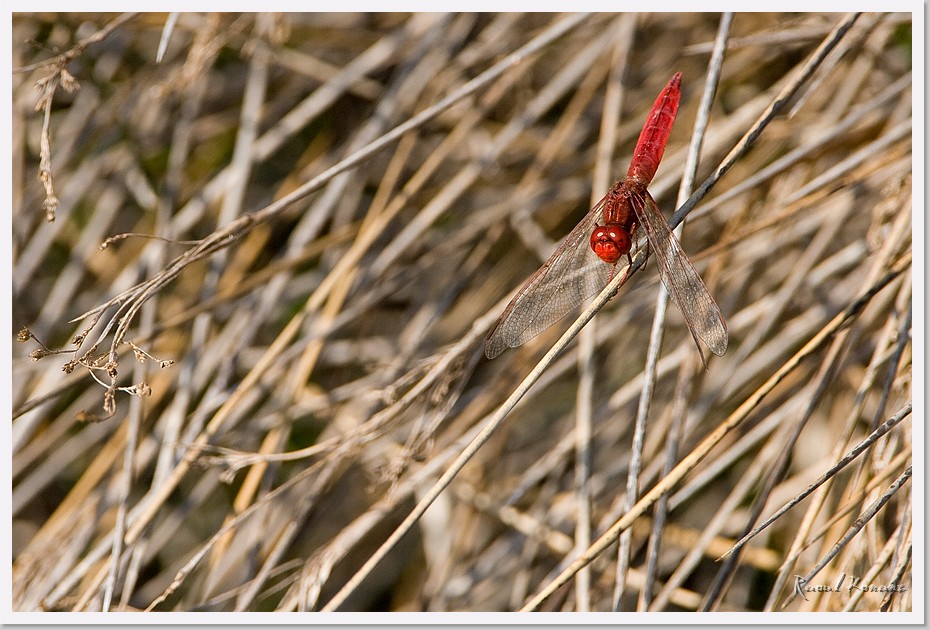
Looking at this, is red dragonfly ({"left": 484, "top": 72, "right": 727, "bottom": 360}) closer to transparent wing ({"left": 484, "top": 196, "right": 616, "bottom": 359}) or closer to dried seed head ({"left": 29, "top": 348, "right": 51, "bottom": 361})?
transparent wing ({"left": 484, "top": 196, "right": 616, "bottom": 359})

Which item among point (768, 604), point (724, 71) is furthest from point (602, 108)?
point (768, 604)

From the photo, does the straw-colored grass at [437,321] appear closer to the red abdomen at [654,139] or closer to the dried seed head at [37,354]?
the red abdomen at [654,139]

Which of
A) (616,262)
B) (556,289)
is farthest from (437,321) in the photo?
(616,262)

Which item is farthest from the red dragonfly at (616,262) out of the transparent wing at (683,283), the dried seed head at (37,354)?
the dried seed head at (37,354)

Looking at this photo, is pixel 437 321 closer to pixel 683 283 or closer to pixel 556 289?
pixel 556 289

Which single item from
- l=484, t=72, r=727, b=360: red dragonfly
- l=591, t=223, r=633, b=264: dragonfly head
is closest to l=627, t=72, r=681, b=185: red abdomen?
l=484, t=72, r=727, b=360: red dragonfly
